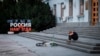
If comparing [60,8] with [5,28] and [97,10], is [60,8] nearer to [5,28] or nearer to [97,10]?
[5,28]

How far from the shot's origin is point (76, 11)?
32219mm

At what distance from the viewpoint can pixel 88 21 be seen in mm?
28391

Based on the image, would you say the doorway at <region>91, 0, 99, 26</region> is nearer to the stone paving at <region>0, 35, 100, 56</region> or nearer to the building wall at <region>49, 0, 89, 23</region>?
the building wall at <region>49, 0, 89, 23</region>

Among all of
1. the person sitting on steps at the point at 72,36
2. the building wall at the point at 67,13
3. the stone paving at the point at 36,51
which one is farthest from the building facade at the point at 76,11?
the stone paving at the point at 36,51

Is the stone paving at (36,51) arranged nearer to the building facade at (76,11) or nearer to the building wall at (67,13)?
the building facade at (76,11)

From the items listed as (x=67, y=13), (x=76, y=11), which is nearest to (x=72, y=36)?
(x=76, y=11)

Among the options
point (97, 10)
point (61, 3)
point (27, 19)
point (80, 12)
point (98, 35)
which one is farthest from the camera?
point (27, 19)

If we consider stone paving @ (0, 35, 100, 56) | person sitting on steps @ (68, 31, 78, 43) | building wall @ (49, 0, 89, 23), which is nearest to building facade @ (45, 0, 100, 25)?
building wall @ (49, 0, 89, 23)

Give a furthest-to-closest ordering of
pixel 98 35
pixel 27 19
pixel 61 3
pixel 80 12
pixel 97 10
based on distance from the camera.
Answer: pixel 27 19, pixel 61 3, pixel 80 12, pixel 97 10, pixel 98 35

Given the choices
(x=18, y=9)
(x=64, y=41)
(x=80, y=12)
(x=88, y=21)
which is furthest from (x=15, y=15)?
(x=64, y=41)

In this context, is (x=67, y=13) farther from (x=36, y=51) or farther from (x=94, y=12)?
(x=36, y=51)

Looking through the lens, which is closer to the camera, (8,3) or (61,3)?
(61,3)

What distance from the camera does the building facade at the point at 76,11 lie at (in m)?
28.1

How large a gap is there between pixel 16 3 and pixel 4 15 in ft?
7.57
